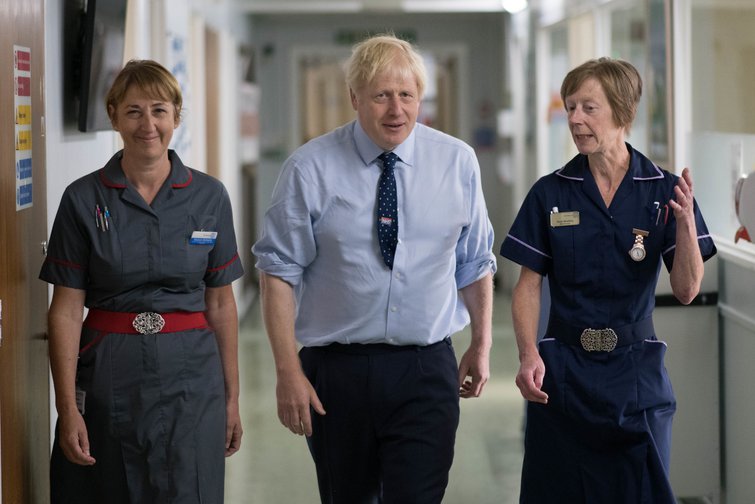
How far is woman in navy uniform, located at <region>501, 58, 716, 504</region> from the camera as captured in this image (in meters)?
2.75

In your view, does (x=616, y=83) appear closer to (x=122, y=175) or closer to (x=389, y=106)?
(x=389, y=106)

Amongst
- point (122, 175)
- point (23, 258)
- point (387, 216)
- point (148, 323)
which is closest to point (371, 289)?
point (387, 216)

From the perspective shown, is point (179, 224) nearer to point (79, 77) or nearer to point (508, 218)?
point (79, 77)

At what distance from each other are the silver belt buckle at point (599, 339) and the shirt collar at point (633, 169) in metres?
0.39

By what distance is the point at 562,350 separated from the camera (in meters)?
2.85

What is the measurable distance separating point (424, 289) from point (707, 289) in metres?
1.92

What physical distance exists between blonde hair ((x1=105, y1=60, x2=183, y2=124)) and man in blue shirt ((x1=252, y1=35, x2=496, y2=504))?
0.35m

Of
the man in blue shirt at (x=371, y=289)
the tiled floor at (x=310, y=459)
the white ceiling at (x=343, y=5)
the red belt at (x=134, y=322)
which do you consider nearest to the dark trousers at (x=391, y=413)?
the man in blue shirt at (x=371, y=289)

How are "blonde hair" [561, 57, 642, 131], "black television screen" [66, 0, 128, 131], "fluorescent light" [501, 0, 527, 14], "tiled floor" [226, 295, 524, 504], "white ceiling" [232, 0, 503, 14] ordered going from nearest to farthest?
"blonde hair" [561, 57, 642, 131], "black television screen" [66, 0, 128, 131], "tiled floor" [226, 295, 524, 504], "fluorescent light" [501, 0, 527, 14], "white ceiling" [232, 0, 503, 14]

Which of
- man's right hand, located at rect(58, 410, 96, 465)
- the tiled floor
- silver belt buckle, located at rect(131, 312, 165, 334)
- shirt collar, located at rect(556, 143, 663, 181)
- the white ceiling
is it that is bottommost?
the tiled floor

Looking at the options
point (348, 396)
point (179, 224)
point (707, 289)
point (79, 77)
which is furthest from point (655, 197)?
point (79, 77)

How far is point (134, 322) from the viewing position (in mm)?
2627

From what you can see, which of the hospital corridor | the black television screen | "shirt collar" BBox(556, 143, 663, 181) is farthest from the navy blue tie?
the black television screen

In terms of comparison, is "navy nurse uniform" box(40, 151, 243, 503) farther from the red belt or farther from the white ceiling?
the white ceiling
